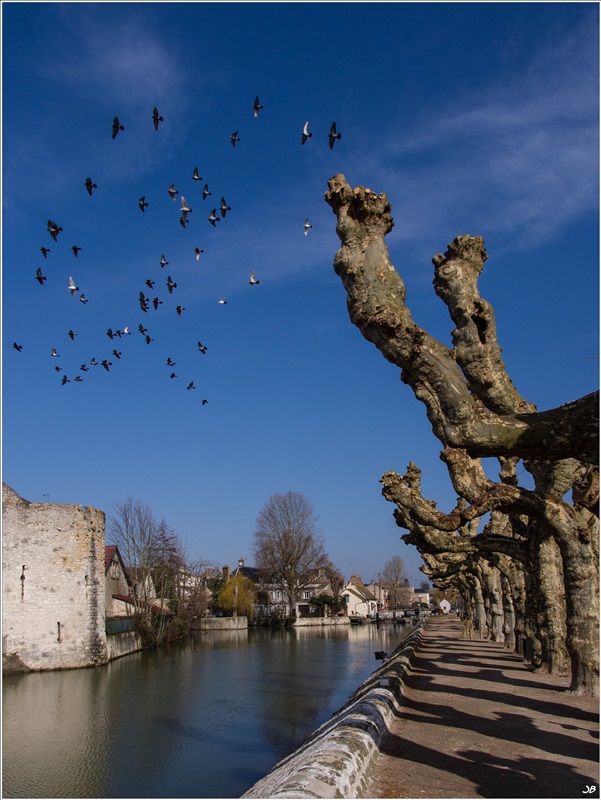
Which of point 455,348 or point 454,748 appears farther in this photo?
point 455,348

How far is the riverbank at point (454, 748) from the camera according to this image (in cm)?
639

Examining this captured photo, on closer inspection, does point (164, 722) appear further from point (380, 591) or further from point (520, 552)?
point (380, 591)

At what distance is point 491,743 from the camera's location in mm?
8398

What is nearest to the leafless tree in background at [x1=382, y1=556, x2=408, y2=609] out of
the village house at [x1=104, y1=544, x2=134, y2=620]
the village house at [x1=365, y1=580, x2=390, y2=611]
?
the village house at [x1=365, y1=580, x2=390, y2=611]

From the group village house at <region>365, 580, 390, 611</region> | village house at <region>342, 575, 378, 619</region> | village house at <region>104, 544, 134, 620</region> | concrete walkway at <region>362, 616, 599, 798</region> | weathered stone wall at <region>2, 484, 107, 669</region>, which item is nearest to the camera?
concrete walkway at <region>362, 616, 599, 798</region>

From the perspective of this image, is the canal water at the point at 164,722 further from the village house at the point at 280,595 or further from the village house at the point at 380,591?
the village house at the point at 380,591

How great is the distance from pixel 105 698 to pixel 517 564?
50.3 ft

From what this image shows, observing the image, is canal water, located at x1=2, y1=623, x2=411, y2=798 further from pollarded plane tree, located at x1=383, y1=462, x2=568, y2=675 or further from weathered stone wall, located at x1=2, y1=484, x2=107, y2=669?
pollarded plane tree, located at x1=383, y1=462, x2=568, y2=675

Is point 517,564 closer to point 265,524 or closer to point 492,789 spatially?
point 492,789

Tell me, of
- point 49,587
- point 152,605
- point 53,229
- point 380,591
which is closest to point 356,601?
point 380,591

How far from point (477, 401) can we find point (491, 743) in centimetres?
464

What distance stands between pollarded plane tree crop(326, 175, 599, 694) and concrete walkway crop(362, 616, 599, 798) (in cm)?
155

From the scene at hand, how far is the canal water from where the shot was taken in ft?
45.5

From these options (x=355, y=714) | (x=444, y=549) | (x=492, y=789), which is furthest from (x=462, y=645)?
(x=492, y=789)
